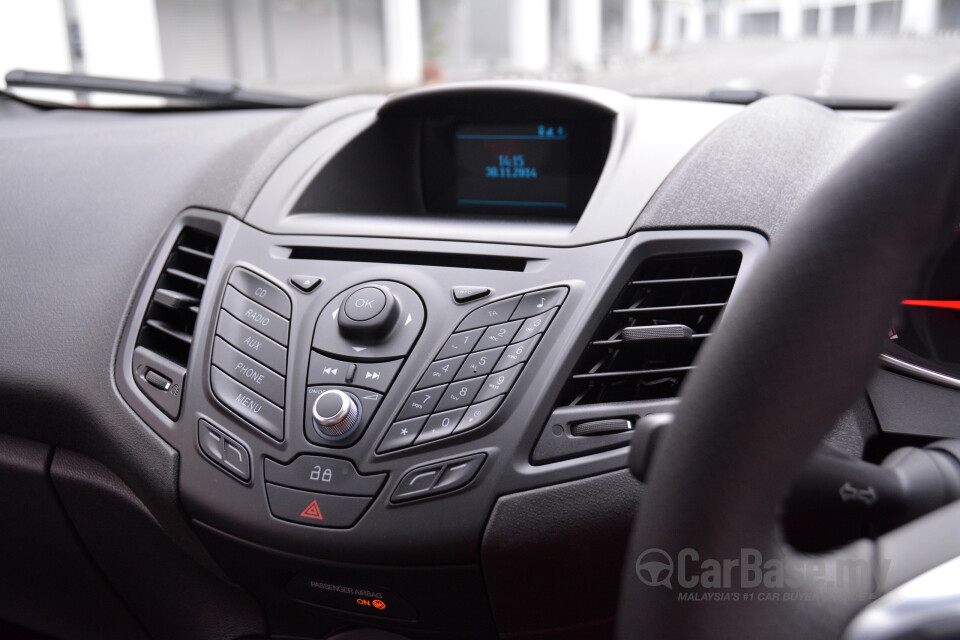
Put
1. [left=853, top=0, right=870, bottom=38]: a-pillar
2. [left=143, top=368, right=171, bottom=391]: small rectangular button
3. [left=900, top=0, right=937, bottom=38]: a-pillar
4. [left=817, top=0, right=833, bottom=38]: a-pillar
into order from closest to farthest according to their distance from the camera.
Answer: [left=143, top=368, right=171, bottom=391]: small rectangular button
[left=900, top=0, right=937, bottom=38]: a-pillar
[left=853, top=0, right=870, bottom=38]: a-pillar
[left=817, top=0, right=833, bottom=38]: a-pillar

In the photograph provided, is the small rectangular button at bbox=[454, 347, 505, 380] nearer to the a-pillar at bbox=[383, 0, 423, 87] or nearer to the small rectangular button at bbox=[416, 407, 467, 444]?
the small rectangular button at bbox=[416, 407, 467, 444]

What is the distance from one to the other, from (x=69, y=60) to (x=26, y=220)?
111 inches

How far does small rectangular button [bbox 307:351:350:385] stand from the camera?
1.33 meters

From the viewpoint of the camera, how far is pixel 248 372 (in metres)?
1.39

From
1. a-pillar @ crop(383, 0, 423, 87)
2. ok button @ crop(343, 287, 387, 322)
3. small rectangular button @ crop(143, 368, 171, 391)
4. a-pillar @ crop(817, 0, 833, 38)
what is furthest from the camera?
a-pillar @ crop(383, 0, 423, 87)

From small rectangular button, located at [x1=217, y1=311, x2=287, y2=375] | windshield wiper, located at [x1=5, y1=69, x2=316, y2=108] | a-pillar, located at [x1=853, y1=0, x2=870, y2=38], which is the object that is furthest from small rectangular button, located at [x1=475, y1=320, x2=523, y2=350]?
a-pillar, located at [x1=853, y1=0, x2=870, y2=38]

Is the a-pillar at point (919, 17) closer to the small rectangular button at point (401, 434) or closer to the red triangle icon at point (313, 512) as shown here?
the small rectangular button at point (401, 434)

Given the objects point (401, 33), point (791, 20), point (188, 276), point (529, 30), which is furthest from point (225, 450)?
point (401, 33)

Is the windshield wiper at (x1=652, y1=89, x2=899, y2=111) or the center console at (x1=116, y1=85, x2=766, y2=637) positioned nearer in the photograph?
the center console at (x1=116, y1=85, x2=766, y2=637)

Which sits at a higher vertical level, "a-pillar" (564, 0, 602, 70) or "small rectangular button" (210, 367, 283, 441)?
"a-pillar" (564, 0, 602, 70)

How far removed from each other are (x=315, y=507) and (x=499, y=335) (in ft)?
1.21

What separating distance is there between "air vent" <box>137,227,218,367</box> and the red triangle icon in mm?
395

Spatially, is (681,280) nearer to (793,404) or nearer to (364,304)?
(364,304)

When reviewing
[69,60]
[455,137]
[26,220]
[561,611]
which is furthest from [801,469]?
[69,60]
